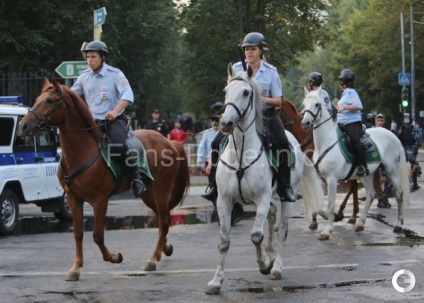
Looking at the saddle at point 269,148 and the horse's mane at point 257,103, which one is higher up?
the horse's mane at point 257,103

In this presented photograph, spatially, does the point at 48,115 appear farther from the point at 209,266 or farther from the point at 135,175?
the point at 209,266

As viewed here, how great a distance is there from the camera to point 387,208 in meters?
18.9

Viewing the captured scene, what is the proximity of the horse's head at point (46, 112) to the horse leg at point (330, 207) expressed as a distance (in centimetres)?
488

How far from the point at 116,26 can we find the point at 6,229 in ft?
88.5

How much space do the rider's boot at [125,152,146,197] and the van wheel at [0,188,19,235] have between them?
469 centimetres

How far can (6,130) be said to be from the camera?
52.2 ft

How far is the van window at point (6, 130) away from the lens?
623 inches

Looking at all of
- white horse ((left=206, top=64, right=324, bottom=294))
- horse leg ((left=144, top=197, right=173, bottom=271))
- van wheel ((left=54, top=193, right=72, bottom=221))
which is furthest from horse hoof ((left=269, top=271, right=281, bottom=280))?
van wheel ((left=54, top=193, right=72, bottom=221))

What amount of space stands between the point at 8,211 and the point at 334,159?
5.69 m

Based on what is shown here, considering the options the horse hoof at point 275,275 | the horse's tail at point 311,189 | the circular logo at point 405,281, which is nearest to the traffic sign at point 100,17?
the horse's tail at point 311,189

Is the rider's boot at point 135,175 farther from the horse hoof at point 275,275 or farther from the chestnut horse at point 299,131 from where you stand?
the chestnut horse at point 299,131

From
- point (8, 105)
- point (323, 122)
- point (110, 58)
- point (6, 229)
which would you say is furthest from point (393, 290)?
point (110, 58)

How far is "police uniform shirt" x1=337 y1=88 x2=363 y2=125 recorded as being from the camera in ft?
50.1

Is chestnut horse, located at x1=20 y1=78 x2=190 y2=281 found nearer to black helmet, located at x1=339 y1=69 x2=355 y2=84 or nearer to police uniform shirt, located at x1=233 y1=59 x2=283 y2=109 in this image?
police uniform shirt, located at x1=233 y1=59 x2=283 y2=109
